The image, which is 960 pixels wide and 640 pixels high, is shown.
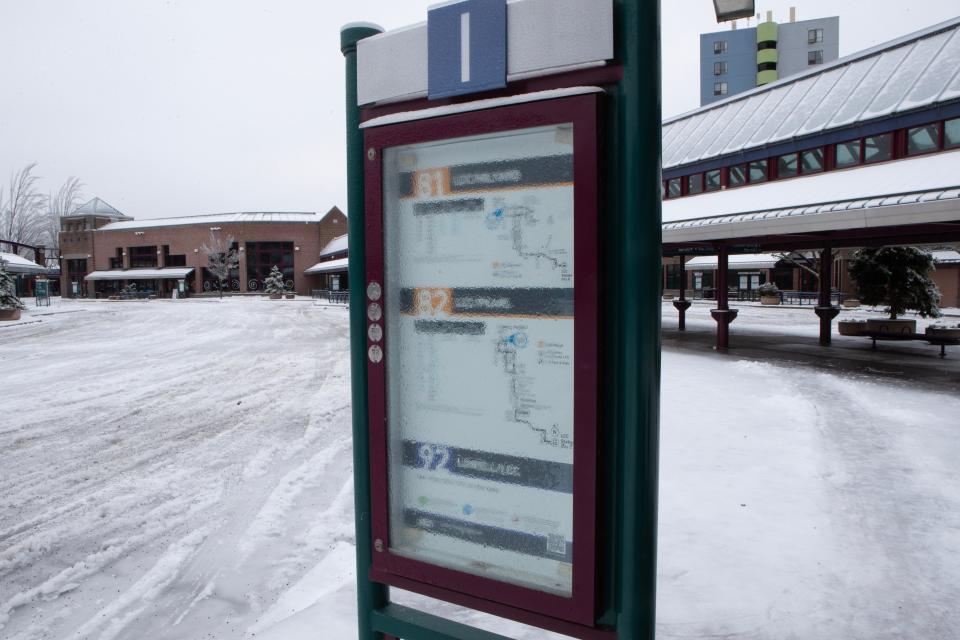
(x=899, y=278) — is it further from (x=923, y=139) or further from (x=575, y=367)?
(x=575, y=367)

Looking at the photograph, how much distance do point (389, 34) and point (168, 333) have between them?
2112 cm

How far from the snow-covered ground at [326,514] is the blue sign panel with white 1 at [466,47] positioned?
276 centimetres

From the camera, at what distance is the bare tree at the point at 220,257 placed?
61875mm

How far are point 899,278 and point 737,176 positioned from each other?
575 centimetres

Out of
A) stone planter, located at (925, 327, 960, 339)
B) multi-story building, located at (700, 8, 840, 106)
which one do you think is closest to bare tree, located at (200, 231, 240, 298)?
multi-story building, located at (700, 8, 840, 106)

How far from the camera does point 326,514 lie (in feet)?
16.6

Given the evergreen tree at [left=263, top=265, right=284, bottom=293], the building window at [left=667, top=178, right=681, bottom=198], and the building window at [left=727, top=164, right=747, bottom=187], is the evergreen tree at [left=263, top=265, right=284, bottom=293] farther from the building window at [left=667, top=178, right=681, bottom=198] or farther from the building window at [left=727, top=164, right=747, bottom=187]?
the building window at [left=727, top=164, right=747, bottom=187]

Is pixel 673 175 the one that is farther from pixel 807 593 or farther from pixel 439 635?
pixel 439 635

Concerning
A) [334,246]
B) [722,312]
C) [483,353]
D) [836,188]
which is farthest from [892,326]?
[334,246]

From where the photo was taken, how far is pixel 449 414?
2.51 meters

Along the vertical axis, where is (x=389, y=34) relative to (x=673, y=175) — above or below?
below

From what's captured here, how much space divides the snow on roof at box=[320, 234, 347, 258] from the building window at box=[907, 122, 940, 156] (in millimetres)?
50201

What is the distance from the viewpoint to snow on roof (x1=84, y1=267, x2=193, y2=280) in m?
65.0

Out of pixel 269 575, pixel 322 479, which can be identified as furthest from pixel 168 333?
pixel 269 575
